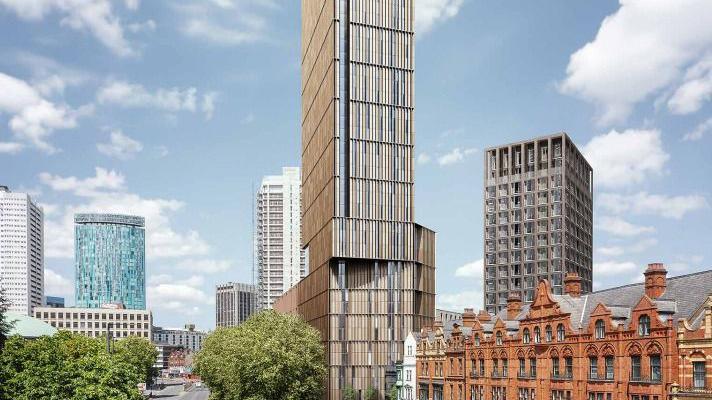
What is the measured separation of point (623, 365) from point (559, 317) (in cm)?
1077

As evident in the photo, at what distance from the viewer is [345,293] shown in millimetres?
128125

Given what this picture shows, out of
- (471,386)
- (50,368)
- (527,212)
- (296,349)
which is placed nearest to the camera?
(50,368)

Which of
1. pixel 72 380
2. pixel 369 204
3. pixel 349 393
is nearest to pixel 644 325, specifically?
pixel 72 380

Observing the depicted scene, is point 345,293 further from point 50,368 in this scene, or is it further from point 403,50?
point 50,368

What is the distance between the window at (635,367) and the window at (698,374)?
6014 millimetres

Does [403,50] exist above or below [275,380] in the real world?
above

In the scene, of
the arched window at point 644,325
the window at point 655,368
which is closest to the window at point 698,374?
the window at point 655,368

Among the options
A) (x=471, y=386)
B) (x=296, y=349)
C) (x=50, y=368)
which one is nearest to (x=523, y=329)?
(x=471, y=386)

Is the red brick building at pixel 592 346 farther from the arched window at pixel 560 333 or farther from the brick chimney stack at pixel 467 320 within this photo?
the brick chimney stack at pixel 467 320

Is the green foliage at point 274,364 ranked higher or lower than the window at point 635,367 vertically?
lower

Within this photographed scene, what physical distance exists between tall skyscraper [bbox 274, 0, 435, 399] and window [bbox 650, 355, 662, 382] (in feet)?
236

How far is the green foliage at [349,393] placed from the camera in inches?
4914

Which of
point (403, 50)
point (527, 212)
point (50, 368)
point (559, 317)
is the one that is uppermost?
point (403, 50)

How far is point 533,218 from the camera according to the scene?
169 m
